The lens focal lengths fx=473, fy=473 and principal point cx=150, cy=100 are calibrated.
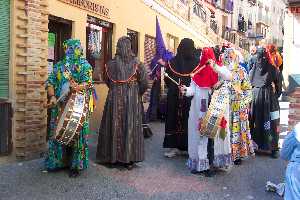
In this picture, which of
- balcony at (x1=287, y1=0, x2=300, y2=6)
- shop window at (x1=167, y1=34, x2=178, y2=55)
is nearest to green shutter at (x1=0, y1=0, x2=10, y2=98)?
balcony at (x1=287, y1=0, x2=300, y2=6)

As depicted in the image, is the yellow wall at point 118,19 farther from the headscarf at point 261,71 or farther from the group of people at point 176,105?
the headscarf at point 261,71

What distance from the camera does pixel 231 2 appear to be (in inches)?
1612

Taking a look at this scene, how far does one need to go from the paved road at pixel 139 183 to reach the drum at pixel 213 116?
0.70 metres

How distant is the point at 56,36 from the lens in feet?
29.0

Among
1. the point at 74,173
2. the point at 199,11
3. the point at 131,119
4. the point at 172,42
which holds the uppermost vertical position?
the point at 199,11

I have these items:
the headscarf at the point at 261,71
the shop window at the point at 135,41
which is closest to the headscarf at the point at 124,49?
the headscarf at the point at 261,71

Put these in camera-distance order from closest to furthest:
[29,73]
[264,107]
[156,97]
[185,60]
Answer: [29,73], [185,60], [264,107], [156,97]

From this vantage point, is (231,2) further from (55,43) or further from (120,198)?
(120,198)

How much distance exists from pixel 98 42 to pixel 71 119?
483 centimetres

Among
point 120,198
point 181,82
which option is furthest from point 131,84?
point 120,198

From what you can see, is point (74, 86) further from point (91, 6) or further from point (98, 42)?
point (98, 42)

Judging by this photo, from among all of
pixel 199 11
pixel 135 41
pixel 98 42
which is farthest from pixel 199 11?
pixel 98 42

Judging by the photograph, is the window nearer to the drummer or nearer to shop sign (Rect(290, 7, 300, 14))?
the drummer

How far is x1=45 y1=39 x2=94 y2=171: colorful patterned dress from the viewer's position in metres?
6.24
